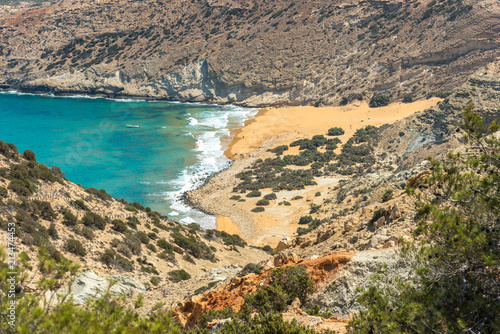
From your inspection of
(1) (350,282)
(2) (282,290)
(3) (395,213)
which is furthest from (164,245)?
(1) (350,282)

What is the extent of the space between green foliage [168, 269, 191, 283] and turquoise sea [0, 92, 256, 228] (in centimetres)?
1262

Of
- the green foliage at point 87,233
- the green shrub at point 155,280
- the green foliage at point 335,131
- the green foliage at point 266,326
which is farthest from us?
the green foliage at point 335,131

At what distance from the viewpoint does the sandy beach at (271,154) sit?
30922 mm

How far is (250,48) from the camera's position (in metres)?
85.3

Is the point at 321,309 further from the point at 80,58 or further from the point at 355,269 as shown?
the point at 80,58

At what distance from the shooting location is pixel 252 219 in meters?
31.9

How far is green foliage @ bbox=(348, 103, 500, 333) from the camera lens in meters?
5.49

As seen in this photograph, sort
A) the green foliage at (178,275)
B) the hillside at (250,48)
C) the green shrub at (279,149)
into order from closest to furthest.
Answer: the green foliage at (178,275)
the green shrub at (279,149)
the hillside at (250,48)

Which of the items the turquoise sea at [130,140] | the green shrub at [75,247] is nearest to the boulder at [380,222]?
the green shrub at [75,247]

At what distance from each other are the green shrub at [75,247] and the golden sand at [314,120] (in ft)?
113

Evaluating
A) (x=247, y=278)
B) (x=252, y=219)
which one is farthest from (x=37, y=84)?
(x=247, y=278)

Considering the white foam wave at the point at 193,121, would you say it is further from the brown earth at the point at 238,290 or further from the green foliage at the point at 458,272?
the green foliage at the point at 458,272

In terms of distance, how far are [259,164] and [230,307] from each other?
120ft

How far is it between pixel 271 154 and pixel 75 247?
118ft
